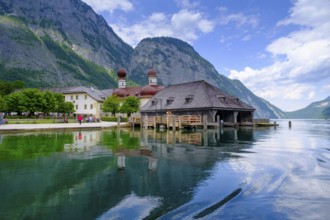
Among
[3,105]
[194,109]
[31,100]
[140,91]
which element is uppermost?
[140,91]

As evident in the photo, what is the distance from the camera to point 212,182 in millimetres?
10953

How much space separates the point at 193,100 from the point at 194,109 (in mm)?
2869

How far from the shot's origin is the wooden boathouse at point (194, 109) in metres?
48.8

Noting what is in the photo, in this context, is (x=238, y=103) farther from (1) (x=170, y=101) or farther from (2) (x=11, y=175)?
(2) (x=11, y=175)

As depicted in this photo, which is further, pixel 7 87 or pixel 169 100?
pixel 7 87

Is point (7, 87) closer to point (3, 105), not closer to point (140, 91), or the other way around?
point (3, 105)

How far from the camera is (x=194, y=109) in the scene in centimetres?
5316

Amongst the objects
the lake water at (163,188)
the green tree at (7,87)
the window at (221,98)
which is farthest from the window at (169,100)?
the green tree at (7,87)

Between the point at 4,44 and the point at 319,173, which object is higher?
the point at 4,44

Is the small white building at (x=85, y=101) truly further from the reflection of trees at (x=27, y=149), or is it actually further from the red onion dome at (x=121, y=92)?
the reflection of trees at (x=27, y=149)

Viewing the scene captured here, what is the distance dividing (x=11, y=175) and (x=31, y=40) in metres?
205

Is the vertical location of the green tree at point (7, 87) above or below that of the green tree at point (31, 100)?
above

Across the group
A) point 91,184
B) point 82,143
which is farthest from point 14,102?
point 91,184

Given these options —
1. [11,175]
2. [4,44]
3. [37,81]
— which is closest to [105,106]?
[11,175]
